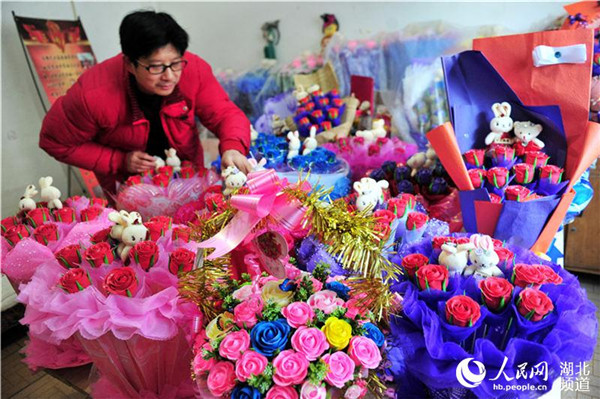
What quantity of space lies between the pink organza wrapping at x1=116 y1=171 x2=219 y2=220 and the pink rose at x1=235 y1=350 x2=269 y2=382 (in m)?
0.91

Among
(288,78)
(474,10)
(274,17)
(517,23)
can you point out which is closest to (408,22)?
(474,10)

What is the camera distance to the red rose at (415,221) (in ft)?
3.27

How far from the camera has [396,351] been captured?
2.68 ft

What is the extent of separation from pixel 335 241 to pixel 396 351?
1.19 ft

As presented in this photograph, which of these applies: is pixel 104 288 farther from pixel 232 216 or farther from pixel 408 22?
pixel 408 22

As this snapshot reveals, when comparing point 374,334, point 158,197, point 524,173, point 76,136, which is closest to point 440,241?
point 374,334

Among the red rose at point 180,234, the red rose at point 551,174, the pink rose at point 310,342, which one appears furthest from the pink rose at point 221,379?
the red rose at point 551,174

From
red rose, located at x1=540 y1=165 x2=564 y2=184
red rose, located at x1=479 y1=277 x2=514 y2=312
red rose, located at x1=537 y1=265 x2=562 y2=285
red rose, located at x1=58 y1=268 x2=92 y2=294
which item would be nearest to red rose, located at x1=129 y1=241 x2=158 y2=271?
red rose, located at x1=58 y1=268 x2=92 y2=294

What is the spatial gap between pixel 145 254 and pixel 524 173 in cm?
107

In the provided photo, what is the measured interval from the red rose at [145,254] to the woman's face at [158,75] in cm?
79

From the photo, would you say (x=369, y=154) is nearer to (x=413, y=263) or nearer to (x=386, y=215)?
(x=386, y=215)

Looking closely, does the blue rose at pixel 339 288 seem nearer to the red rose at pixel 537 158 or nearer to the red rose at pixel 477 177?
the red rose at pixel 477 177

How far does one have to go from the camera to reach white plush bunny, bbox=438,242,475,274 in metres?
0.80

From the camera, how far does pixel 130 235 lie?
100 centimetres
